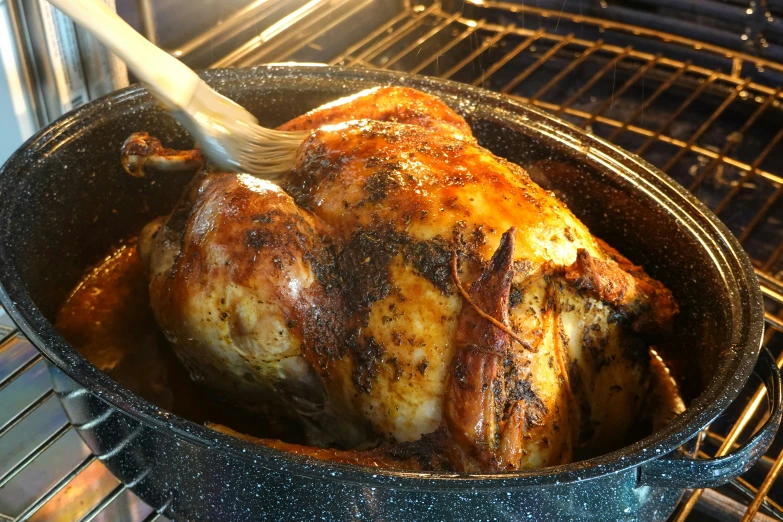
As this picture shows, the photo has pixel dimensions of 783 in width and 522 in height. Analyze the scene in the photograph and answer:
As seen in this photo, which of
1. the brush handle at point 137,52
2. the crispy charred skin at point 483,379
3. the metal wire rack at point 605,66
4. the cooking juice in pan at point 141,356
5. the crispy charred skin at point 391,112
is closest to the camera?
the crispy charred skin at point 483,379

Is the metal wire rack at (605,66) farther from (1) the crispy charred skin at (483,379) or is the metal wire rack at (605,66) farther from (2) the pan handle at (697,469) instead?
(1) the crispy charred skin at (483,379)

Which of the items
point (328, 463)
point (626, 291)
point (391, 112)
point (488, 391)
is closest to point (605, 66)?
point (391, 112)

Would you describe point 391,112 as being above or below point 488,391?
above

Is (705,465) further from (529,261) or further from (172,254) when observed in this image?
(172,254)

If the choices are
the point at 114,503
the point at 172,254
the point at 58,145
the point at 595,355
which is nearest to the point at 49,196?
the point at 58,145

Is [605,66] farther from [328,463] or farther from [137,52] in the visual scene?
[328,463]

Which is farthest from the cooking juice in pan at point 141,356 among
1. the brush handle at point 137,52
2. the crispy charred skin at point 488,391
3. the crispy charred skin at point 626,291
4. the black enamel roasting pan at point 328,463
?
the brush handle at point 137,52

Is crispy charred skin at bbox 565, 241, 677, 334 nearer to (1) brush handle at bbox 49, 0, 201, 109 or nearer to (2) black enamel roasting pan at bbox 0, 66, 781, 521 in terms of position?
(2) black enamel roasting pan at bbox 0, 66, 781, 521
